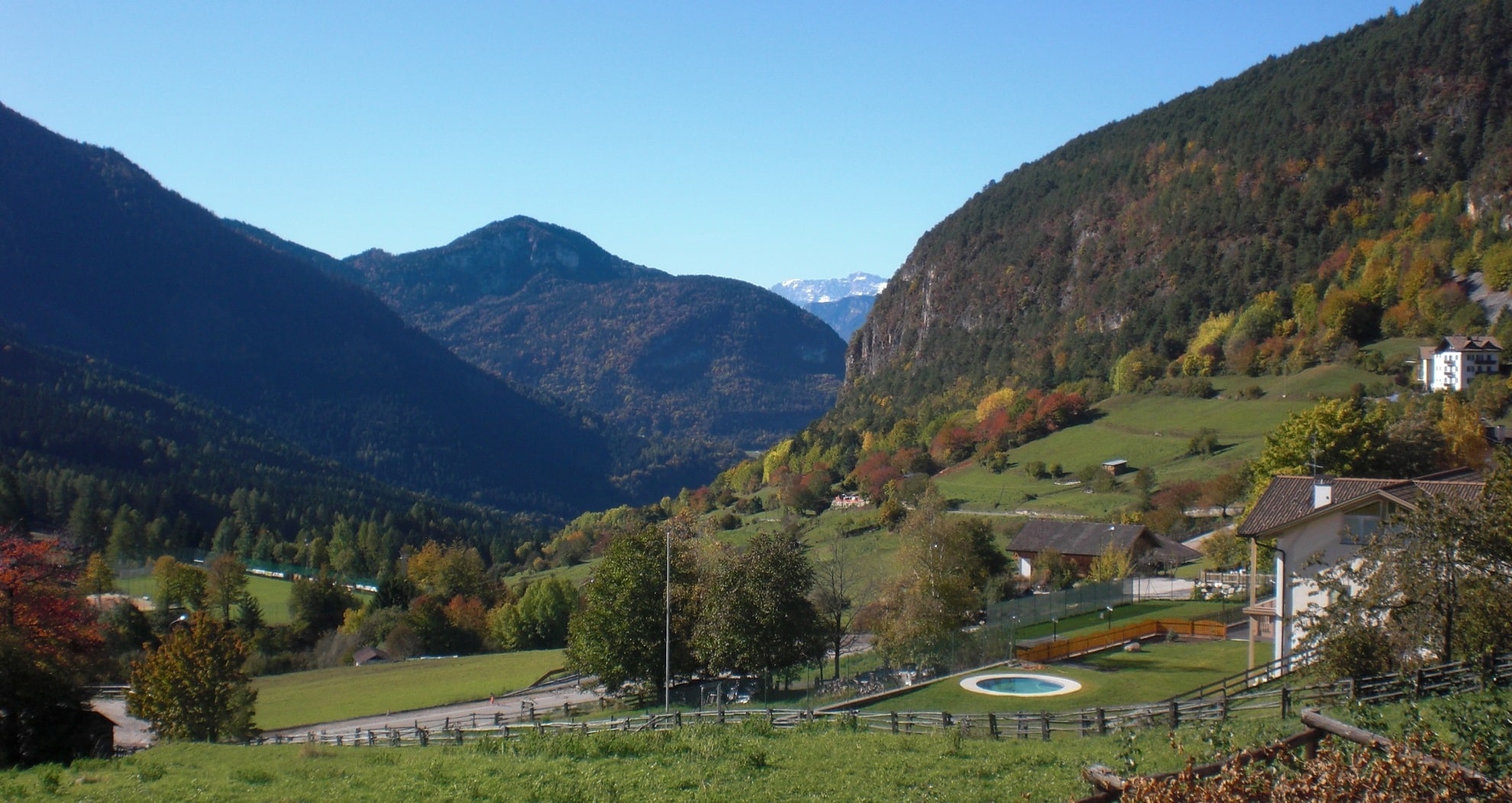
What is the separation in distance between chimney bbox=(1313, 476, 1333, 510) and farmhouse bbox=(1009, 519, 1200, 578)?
106ft

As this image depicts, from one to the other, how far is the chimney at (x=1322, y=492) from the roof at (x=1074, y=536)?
32638mm

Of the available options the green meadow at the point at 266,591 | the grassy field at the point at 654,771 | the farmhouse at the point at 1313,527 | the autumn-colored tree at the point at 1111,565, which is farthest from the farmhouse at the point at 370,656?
the farmhouse at the point at 1313,527

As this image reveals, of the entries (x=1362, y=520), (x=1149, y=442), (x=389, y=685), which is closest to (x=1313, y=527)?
(x=1362, y=520)

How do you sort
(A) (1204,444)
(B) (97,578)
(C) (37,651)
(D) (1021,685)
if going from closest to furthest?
(C) (37,651) < (D) (1021,685) < (B) (97,578) < (A) (1204,444)

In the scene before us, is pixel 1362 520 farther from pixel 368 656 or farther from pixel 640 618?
pixel 368 656

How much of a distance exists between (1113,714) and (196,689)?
30794 millimetres

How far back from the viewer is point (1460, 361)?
84562 millimetres

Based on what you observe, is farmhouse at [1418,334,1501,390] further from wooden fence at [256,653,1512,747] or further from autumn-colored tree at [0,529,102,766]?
autumn-colored tree at [0,529,102,766]

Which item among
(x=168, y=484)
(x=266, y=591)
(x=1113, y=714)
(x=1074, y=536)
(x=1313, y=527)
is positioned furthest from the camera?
(x=168, y=484)

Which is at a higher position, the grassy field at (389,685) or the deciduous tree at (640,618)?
the deciduous tree at (640,618)

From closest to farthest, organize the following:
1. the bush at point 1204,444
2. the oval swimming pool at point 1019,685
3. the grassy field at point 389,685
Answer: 1. the oval swimming pool at point 1019,685
2. the grassy field at point 389,685
3. the bush at point 1204,444

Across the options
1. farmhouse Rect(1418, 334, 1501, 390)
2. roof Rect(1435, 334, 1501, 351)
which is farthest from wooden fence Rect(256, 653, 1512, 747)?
roof Rect(1435, 334, 1501, 351)

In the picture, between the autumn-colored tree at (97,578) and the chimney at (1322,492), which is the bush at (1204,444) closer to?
the chimney at (1322,492)

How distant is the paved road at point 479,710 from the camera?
4162cm
